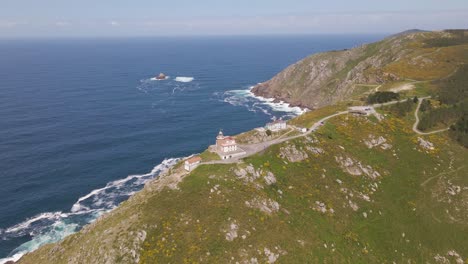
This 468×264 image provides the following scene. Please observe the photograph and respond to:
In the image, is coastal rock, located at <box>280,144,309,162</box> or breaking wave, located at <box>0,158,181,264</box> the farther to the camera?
coastal rock, located at <box>280,144,309,162</box>

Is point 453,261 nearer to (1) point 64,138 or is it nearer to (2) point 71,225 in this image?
(2) point 71,225

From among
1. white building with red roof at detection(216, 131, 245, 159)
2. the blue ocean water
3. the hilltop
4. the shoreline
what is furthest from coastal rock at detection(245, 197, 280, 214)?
the blue ocean water

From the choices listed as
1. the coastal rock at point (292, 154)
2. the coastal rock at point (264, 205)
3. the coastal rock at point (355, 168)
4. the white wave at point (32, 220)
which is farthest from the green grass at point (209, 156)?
the white wave at point (32, 220)

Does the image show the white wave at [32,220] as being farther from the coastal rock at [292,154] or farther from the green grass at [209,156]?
the coastal rock at [292,154]

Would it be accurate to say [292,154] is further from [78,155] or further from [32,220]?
[78,155]

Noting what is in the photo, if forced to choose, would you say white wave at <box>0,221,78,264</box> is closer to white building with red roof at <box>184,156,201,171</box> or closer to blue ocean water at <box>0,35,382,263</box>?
blue ocean water at <box>0,35,382,263</box>

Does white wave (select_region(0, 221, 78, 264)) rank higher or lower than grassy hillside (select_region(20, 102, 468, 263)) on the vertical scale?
lower
